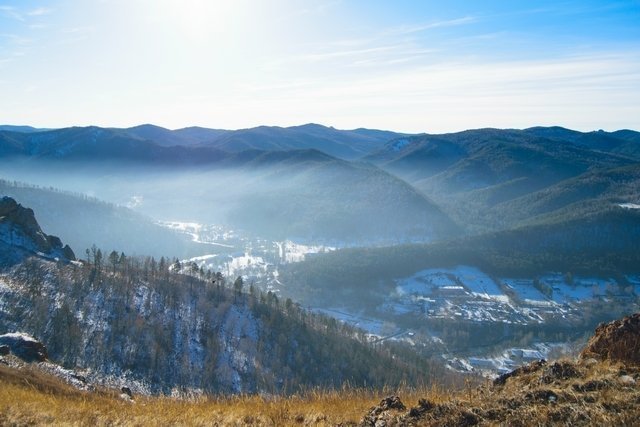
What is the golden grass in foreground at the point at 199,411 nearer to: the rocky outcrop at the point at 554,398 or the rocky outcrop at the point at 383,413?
the rocky outcrop at the point at 383,413

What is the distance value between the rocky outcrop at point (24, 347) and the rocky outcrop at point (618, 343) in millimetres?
29557

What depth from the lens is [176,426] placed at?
11.8 m

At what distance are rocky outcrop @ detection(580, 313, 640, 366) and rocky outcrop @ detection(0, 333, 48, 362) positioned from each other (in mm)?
29557

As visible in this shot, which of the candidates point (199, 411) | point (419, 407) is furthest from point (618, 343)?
point (199, 411)

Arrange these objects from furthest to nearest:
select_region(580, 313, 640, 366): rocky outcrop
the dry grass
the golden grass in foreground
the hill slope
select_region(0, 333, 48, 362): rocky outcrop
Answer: the hill slope → select_region(0, 333, 48, 362): rocky outcrop → select_region(580, 313, 640, 366): rocky outcrop → the golden grass in foreground → the dry grass

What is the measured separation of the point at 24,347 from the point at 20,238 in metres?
87.0

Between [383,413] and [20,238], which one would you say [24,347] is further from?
[20,238]

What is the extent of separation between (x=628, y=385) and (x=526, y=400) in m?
2.30

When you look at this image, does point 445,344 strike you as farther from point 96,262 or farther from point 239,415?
point 239,415

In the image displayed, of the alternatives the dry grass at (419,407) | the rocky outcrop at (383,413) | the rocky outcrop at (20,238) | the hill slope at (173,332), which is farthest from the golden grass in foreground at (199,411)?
the rocky outcrop at (20,238)

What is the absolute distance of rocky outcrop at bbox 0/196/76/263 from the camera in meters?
98.6

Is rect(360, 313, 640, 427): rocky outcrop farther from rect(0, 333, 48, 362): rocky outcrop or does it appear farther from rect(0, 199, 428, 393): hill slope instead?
rect(0, 199, 428, 393): hill slope

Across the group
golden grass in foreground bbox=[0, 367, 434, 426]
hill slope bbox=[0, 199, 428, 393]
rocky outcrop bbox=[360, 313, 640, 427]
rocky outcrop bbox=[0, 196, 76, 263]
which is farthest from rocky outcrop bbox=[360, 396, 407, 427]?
rocky outcrop bbox=[0, 196, 76, 263]

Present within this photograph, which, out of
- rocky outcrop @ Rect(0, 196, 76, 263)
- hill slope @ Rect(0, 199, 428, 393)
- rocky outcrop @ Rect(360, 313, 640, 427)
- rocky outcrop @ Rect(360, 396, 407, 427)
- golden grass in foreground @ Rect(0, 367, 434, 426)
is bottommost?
hill slope @ Rect(0, 199, 428, 393)
